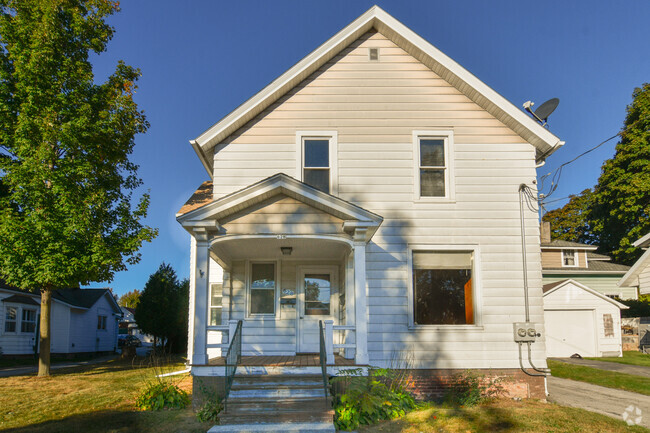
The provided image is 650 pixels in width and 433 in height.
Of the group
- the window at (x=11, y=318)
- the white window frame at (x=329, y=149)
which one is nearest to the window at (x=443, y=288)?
the white window frame at (x=329, y=149)

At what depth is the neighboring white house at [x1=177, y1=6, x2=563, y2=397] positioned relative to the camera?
399 inches

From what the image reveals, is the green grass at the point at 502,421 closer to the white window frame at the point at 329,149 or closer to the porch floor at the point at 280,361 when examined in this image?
the porch floor at the point at 280,361

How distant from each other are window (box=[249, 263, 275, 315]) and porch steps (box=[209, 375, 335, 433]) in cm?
265

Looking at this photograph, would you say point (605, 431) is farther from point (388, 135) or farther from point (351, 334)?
point (388, 135)

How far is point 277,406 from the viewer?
7738mm

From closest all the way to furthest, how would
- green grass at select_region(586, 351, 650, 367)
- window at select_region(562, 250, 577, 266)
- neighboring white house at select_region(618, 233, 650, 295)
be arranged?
neighboring white house at select_region(618, 233, 650, 295), green grass at select_region(586, 351, 650, 367), window at select_region(562, 250, 577, 266)

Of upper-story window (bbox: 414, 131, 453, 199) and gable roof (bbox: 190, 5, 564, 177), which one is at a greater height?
gable roof (bbox: 190, 5, 564, 177)

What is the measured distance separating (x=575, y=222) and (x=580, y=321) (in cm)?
2310

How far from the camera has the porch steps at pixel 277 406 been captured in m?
7.33

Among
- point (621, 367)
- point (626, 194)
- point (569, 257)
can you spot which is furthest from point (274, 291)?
point (626, 194)

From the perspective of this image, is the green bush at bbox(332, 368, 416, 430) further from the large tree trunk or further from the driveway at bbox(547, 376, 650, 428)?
the large tree trunk

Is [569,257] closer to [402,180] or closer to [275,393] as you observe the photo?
[402,180]

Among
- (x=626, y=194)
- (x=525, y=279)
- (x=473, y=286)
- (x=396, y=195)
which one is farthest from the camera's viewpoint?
(x=626, y=194)

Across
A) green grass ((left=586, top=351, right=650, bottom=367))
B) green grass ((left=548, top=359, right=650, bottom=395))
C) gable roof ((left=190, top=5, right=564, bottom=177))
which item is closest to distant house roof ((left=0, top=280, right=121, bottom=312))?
gable roof ((left=190, top=5, right=564, bottom=177))
